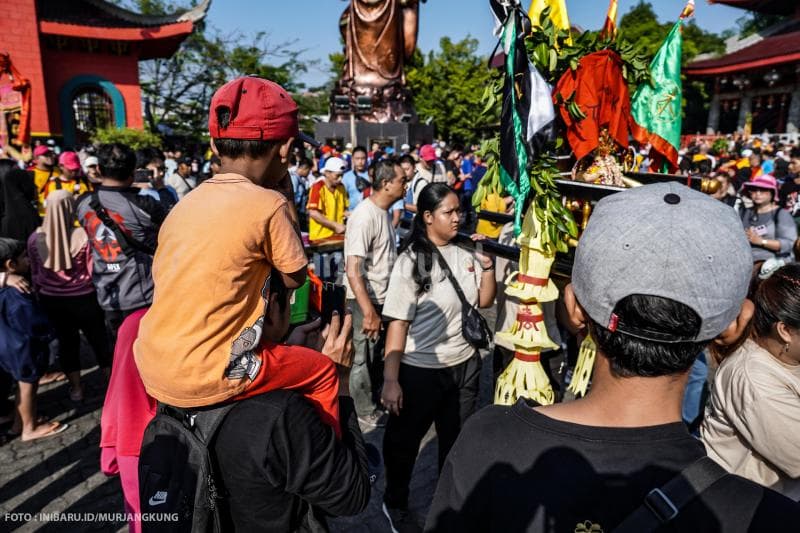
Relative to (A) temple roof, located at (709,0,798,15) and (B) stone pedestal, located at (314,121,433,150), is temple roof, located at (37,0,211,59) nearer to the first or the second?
(B) stone pedestal, located at (314,121,433,150)

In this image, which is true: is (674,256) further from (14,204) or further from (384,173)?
(14,204)

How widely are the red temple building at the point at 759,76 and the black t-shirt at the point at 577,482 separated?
28.3 meters

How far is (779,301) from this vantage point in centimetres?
191

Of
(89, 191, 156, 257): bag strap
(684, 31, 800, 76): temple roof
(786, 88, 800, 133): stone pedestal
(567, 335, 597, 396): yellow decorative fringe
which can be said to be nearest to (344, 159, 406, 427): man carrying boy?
(89, 191, 156, 257): bag strap

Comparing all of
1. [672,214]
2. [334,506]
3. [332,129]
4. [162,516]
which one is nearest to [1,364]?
[162,516]

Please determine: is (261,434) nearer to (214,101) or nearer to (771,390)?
(214,101)

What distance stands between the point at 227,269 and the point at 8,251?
10.5 feet

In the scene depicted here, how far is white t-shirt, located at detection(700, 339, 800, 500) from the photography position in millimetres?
1701

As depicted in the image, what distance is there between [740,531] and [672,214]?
545mm

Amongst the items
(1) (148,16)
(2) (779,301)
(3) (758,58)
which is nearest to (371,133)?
(1) (148,16)

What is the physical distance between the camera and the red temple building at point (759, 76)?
2458 cm

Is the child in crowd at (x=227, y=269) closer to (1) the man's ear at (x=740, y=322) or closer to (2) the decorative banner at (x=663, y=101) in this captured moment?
(1) the man's ear at (x=740, y=322)

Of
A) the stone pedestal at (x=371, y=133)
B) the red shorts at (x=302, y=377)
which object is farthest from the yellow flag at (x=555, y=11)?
the stone pedestal at (x=371, y=133)

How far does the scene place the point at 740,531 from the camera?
2.86 ft
